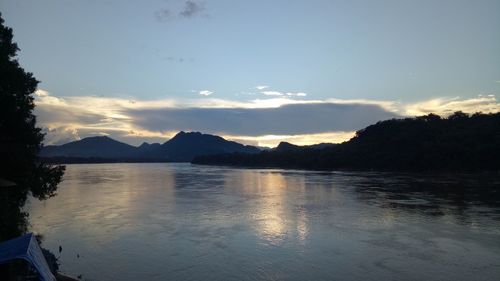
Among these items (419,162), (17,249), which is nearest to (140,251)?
(17,249)

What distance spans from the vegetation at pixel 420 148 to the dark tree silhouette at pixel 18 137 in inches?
2766

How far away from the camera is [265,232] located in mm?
22547

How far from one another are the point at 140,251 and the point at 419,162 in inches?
2847

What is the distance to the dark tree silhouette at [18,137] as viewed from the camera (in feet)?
51.2

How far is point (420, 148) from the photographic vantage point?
83688 millimetres

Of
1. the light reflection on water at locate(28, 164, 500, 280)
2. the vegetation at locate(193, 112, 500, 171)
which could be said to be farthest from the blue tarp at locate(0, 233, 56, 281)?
the vegetation at locate(193, 112, 500, 171)

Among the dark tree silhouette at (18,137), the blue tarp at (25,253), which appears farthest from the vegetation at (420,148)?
the blue tarp at (25,253)

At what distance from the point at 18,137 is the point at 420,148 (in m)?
79.5

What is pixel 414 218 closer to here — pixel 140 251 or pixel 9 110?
pixel 140 251

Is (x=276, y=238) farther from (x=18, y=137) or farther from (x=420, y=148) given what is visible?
(x=420, y=148)

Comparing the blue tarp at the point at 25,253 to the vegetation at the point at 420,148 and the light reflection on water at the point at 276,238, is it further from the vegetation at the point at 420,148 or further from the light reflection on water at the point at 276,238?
the vegetation at the point at 420,148

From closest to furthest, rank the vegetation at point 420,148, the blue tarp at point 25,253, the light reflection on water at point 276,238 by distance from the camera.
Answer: the blue tarp at point 25,253, the light reflection on water at point 276,238, the vegetation at point 420,148

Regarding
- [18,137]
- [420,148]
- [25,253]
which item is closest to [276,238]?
[18,137]

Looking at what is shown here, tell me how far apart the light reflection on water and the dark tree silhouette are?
2.98 meters
